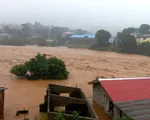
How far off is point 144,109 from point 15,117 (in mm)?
5662

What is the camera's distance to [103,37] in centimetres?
4797

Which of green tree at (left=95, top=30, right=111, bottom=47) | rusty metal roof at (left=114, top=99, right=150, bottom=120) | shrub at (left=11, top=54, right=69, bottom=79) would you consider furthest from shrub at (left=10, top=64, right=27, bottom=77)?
green tree at (left=95, top=30, right=111, bottom=47)

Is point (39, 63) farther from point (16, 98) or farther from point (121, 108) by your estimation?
point (121, 108)

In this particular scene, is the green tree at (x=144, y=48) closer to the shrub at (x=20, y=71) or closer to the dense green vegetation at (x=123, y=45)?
the dense green vegetation at (x=123, y=45)

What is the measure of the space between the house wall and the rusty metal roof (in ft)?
0.86

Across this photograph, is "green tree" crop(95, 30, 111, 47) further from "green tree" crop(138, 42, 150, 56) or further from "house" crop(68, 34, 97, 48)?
"green tree" crop(138, 42, 150, 56)

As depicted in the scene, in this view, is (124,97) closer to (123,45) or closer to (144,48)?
(123,45)

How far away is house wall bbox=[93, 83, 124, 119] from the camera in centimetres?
1066

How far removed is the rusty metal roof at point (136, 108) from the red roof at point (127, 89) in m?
0.41

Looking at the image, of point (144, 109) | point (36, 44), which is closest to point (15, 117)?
point (144, 109)

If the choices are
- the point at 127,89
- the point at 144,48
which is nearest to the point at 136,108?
the point at 127,89

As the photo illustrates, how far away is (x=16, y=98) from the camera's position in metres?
15.5

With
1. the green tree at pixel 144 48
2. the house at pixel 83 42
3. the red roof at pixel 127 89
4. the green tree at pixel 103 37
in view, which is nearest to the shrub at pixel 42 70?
the red roof at pixel 127 89

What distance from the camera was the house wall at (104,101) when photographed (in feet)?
35.0
